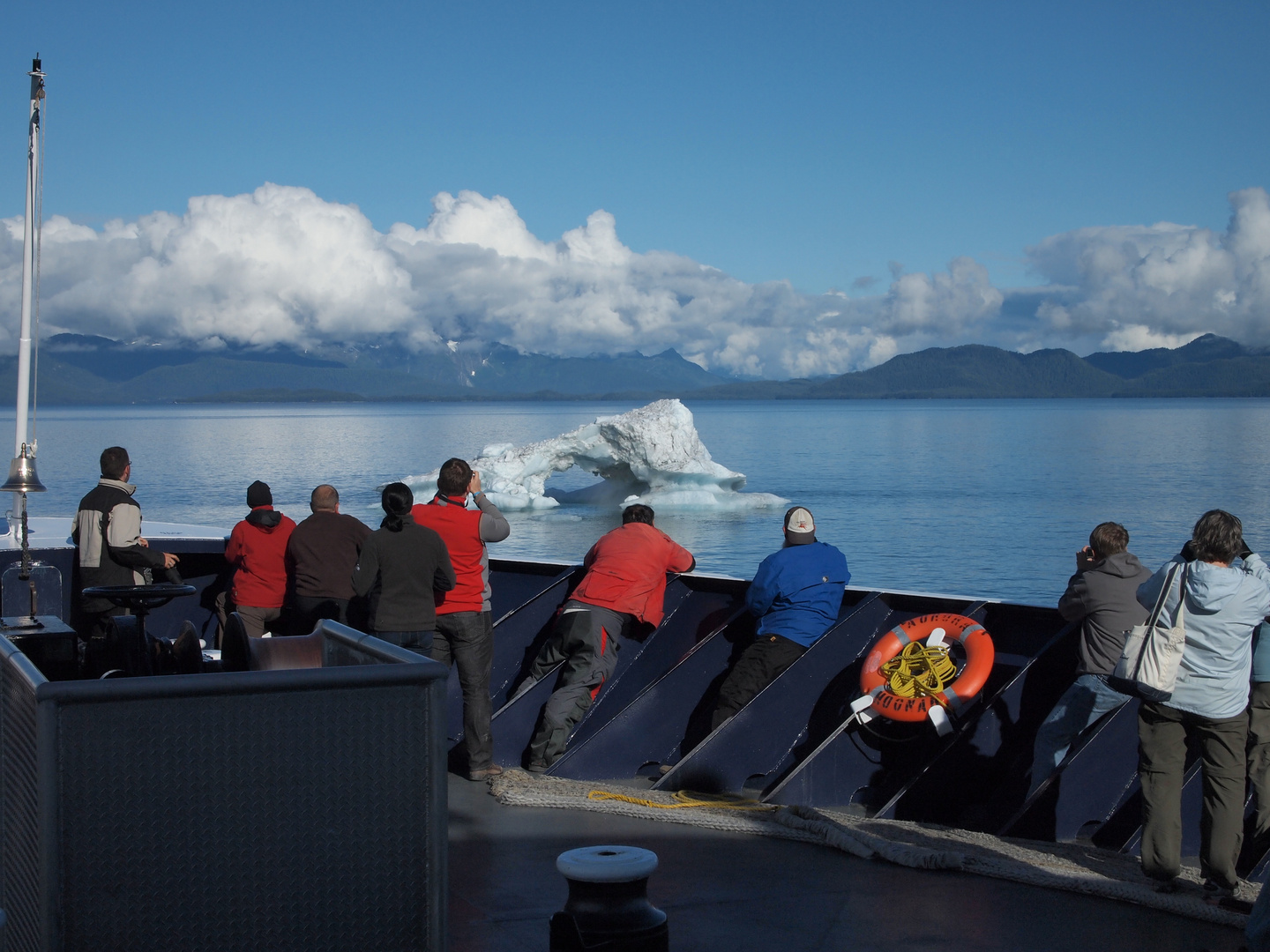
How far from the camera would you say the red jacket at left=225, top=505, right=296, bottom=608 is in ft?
20.6

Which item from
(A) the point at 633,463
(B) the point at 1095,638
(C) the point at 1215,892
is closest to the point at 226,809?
(C) the point at 1215,892

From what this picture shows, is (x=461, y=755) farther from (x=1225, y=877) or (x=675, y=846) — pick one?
(x=1225, y=877)

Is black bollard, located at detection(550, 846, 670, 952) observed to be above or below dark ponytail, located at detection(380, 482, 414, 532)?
below

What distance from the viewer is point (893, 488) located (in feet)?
185

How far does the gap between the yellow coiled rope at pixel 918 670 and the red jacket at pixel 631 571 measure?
1.14 meters

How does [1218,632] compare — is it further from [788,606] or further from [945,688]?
[788,606]

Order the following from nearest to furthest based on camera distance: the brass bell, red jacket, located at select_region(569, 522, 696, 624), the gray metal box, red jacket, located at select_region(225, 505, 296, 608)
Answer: the gray metal box
red jacket, located at select_region(569, 522, 696, 624)
red jacket, located at select_region(225, 505, 296, 608)
the brass bell

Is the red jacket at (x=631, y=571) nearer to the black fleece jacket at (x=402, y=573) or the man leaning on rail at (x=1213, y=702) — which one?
the black fleece jacket at (x=402, y=573)

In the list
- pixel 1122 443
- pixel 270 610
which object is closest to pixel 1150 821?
pixel 270 610

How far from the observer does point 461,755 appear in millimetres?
5648

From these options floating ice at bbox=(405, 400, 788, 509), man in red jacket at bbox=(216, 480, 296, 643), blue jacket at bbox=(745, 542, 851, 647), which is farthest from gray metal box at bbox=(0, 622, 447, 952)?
floating ice at bbox=(405, 400, 788, 509)

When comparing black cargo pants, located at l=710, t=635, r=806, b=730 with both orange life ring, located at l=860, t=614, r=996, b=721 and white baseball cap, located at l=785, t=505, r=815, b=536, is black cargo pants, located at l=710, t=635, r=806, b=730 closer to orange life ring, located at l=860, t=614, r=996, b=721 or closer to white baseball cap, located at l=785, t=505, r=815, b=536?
orange life ring, located at l=860, t=614, r=996, b=721

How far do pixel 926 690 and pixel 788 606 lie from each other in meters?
0.81

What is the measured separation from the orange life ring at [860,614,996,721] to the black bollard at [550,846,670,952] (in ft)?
8.99
